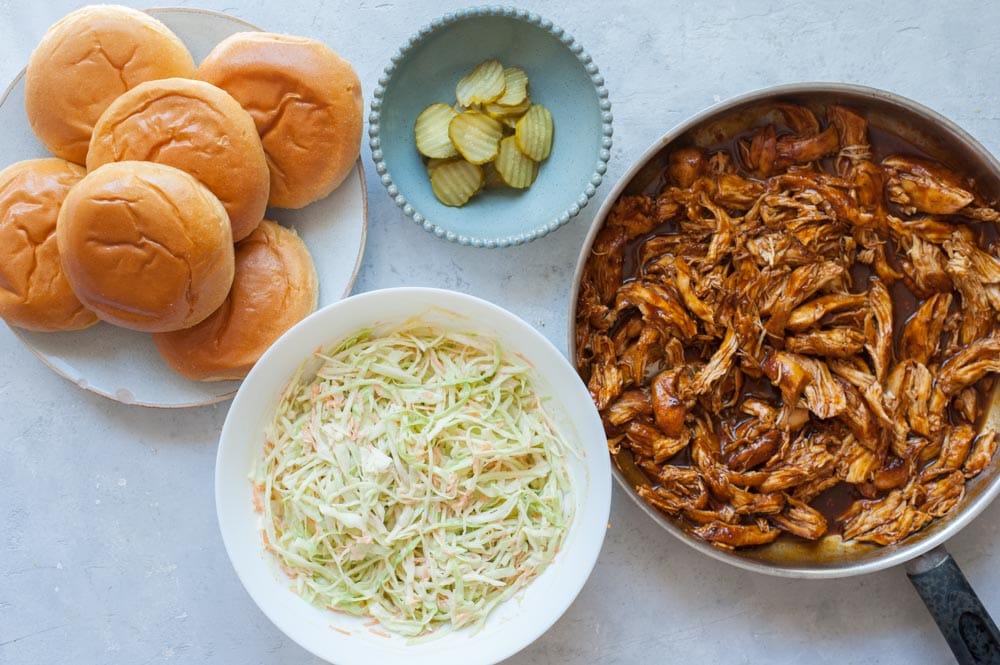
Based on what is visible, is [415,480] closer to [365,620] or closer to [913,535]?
[365,620]

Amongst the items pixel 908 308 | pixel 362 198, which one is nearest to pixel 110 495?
pixel 362 198

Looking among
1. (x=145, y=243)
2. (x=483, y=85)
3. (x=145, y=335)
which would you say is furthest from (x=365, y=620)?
(x=483, y=85)

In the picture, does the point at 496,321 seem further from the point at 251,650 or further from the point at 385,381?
the point at 251,650

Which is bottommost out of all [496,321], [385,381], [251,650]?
[251,650]

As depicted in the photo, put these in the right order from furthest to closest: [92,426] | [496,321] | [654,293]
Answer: [92,426] < [654,293] < [496,321]

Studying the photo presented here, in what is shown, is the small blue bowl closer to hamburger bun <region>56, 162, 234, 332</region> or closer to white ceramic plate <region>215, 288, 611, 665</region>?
white ceramic plate <region>215, 288, 611, 665</region>

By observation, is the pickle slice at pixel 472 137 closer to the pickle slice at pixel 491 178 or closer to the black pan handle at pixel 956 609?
the pickle slice at pixel 491 178
